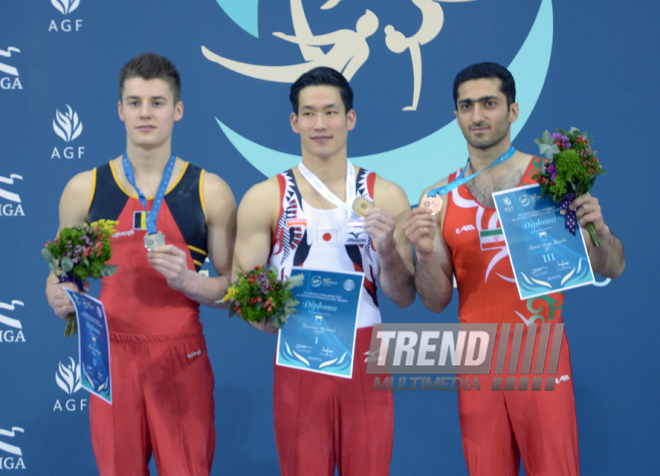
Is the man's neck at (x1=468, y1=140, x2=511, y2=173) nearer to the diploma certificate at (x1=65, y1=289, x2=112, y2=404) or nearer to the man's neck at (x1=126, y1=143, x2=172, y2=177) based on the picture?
the man's neck at (x1=126, y1=143, x2=172, y2=177)

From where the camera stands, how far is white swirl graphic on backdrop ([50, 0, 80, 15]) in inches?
156

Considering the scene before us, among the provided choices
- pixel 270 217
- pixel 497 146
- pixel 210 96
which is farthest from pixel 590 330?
pixel 210 96

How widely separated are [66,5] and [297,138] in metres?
1.93

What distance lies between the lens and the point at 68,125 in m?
3.97

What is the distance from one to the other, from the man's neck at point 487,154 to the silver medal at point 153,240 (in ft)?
4.97

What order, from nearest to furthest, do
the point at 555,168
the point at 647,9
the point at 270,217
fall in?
the point at 555,168, the point at 270,217, the point at 647,9

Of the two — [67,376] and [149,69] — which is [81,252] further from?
[67,376]

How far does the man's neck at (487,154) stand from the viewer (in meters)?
2.66

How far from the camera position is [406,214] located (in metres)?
2.59

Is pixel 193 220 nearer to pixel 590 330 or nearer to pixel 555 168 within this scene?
pixel 555 168

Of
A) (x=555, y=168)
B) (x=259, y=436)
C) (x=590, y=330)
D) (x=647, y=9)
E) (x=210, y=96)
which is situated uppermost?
(x=647, y=9)

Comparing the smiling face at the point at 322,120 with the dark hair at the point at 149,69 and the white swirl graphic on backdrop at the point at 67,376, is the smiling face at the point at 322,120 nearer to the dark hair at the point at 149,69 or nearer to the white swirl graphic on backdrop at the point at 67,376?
the dark hair at the point at 149,69

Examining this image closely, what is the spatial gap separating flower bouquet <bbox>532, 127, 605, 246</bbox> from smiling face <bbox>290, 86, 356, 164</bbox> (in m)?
0.86

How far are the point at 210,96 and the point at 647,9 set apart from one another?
3151mm
